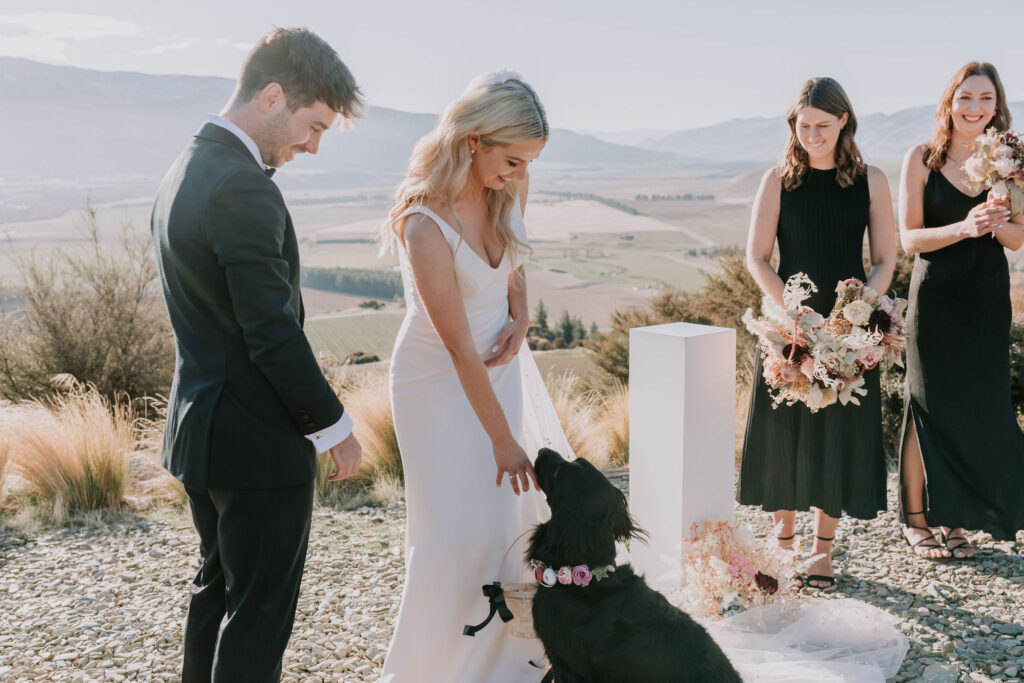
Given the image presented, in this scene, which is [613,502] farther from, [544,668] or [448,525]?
[544,668]

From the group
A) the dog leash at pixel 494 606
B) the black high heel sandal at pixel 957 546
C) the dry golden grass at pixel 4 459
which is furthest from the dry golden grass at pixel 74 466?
the black high heel sandal at pixel 957 546

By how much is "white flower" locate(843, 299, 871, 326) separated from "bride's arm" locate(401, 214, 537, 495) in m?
1.69

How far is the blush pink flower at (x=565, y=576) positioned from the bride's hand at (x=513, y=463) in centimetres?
27

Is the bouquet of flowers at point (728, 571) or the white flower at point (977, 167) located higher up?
the white flower at point (977, 167)

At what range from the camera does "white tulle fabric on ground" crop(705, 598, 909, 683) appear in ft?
8.94

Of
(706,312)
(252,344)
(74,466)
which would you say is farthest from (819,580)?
(706,312)

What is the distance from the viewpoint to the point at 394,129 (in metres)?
61.6

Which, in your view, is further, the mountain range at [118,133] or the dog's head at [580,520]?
the mountain range at [118,133]

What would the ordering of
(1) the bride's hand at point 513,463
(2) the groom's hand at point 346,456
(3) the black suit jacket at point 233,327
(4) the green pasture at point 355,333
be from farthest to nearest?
(4) the green pasture at point 355,333
(1) the bride's hand at point 513,463
(2) the groom's hand at point 346,456
(3) the black suit jacket at point 233,327

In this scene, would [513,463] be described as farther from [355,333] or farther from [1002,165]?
[355,333]

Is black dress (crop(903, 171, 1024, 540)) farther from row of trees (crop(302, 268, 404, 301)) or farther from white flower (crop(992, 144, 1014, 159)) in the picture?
row of trees (crop(302, 268, 404, 301))

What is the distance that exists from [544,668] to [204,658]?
1177mm

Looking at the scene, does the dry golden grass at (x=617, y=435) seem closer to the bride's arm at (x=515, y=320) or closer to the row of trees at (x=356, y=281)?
the bride's arm at (x=515, y=320)

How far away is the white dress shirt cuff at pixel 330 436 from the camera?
184cm
